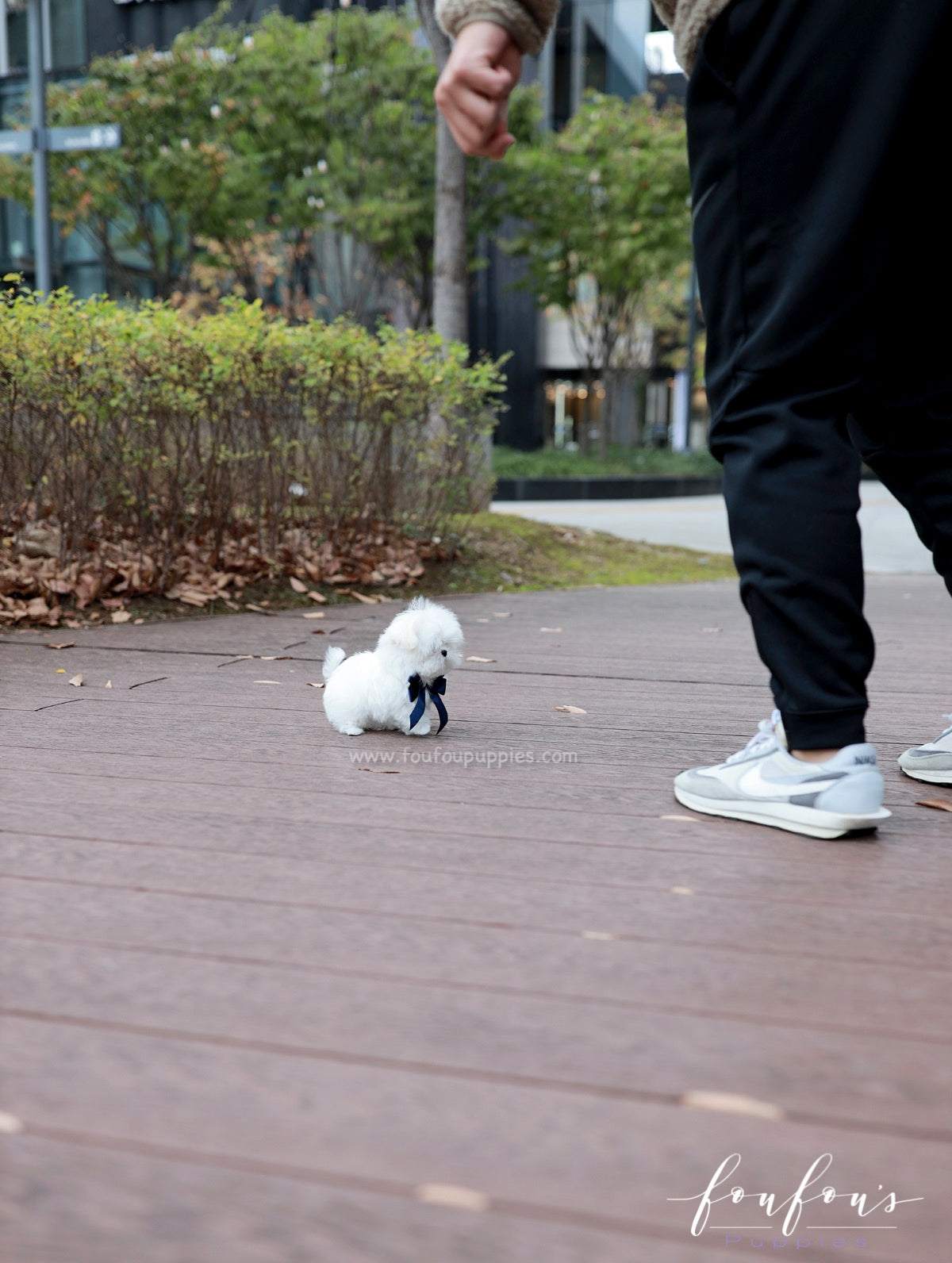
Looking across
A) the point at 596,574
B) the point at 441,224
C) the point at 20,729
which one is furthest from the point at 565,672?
the point at 441,224

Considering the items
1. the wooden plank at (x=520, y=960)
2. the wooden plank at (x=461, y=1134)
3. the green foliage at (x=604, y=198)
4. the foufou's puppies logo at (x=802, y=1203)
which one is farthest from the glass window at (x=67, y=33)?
the foufou's puppies logo at (x=802, y=1203)

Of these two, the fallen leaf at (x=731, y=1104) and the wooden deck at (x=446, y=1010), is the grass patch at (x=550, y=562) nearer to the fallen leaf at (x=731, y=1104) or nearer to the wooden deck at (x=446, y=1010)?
the wooden deck at (x=446, y=1010)

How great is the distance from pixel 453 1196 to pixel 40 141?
11.6 meters

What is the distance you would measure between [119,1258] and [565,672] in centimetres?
294

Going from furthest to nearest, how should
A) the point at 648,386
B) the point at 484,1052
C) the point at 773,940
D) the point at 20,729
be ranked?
1. the point at 648,386
2. the point at 20,729
3. the point at 773,940
4. the point at 484,1052

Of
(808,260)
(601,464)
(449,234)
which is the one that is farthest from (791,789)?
(601,464)

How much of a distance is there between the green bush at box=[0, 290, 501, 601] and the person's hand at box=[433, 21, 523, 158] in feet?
10.3

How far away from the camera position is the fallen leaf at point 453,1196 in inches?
37.7

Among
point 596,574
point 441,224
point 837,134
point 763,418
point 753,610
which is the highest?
point 441,224

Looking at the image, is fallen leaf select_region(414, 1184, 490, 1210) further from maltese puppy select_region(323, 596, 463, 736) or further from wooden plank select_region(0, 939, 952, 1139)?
maltese puppy select_region(323, 596, 463, 736)

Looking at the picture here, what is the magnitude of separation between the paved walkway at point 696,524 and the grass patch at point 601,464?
40.5 inches

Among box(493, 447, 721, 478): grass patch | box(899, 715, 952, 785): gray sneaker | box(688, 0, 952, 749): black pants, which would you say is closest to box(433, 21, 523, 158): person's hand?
box(688, 0, 952, 749): black pants

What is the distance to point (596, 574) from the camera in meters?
7.66

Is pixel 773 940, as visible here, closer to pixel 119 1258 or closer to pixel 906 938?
pixel 906 938
